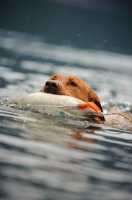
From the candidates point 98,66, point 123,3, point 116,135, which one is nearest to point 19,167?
point 116,135

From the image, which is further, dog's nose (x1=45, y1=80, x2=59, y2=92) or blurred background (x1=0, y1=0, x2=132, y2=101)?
blurred background (x1=0, y1=0, x2=132, y2=101)

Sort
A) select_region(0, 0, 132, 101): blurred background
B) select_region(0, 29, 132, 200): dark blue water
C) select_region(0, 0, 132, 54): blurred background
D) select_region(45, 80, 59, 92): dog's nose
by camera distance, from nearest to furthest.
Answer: select_region(0, 29, 132, 200): dark blue water → select_region(45, 80, 59, 92): dog's nose → select_region(0, 0, 132, 101): blurred background → select_region(0, 0, 132, 54): blurred background

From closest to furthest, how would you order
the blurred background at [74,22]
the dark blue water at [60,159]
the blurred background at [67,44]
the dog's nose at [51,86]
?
the dark blue water at [60,159]
the dog's nose at [51,86]
the blurred background at [67,44]
the blurred background at [74,22]

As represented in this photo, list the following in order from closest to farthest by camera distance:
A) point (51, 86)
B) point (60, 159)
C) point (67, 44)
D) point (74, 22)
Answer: point (60, 159), point (51, 86), point (67, 44), point (74, 22)

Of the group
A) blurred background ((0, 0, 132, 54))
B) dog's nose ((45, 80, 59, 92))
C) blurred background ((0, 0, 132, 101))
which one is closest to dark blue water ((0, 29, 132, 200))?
dog's nose ((45, 80, 59, 92))

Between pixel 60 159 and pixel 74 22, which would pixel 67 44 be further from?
pixel 60 159

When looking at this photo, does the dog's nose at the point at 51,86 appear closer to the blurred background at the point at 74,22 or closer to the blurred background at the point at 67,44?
the blurred background at the point at 67,44

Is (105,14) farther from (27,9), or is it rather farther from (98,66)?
(98,66)

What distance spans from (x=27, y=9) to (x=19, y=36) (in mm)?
10354

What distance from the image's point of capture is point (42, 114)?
6.25 meters

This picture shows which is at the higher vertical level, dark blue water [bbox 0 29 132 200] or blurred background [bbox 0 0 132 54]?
blurred background [bbox 0 0 132 54]

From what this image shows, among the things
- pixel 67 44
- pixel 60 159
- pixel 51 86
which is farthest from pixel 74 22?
pixel 60 159

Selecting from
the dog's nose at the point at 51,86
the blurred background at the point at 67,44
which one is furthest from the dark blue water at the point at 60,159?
the blurred background at the point at 67,44

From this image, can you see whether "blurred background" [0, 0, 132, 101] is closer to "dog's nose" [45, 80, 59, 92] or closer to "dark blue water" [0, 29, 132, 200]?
"dog's nose" [45, 80, 59, 92]
